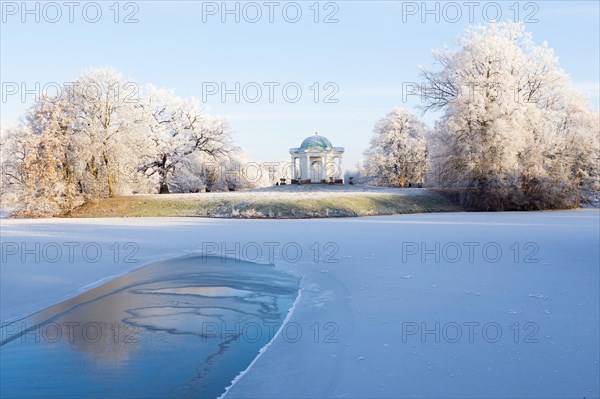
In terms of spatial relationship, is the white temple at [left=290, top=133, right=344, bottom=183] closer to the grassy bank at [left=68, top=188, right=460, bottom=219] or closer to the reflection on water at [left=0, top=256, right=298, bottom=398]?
the grassy bank at [left=68, top=188, right=460, bottom=219]

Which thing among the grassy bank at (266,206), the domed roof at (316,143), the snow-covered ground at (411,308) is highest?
the domed roof at (316,143)

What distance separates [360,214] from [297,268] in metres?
20.3

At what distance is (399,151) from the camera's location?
61.9 metres

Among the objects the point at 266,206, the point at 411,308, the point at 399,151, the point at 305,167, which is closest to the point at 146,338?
the point at 411,308

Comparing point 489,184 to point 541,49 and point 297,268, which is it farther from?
point 297,268

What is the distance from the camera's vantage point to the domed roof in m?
55.8

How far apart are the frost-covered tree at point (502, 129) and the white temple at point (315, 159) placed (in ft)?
60.5

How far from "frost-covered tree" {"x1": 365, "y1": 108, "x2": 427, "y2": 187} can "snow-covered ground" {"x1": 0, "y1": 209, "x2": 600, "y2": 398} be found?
47798 mm

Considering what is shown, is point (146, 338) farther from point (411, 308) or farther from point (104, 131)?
point (104, 131)

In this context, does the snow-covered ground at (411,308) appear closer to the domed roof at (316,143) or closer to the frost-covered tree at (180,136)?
the frost-covered tree at (180,136)

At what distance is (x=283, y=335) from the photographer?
595 cm

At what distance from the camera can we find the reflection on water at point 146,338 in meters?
4.65

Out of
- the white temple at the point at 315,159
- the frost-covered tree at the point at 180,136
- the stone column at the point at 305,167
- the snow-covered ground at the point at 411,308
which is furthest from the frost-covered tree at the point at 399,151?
the snow-covered ground at the point at 411,308

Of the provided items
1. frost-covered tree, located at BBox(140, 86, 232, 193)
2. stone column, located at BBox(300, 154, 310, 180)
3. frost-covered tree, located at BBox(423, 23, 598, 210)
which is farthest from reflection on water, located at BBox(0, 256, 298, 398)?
stone column, located at BBox(300, 154, 310, 180)
